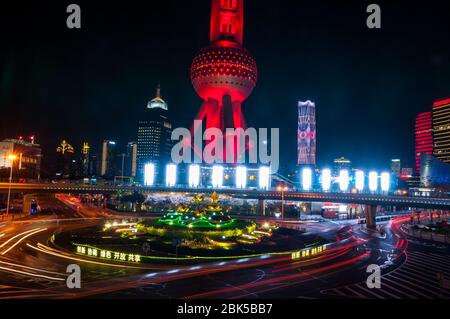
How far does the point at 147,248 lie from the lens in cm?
3262

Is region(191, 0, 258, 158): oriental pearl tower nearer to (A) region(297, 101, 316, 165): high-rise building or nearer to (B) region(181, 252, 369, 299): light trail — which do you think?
(A) region(297, 101, 316, 165): high-rise building

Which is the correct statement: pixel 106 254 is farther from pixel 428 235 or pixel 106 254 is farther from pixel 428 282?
pixel 428 235

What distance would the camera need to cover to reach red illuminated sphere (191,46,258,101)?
148 metres

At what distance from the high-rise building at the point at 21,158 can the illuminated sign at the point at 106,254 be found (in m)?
82.1

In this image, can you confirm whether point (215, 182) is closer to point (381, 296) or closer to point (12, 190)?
point (12, 190)

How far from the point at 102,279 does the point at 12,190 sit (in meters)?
→ 48.3

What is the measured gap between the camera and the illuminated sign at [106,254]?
28.9m

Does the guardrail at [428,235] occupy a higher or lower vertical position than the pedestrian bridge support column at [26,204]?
lower

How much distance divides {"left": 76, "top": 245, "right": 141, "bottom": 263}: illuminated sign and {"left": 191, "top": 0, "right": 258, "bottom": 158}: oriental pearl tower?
368ft

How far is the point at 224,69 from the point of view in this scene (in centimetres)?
14750

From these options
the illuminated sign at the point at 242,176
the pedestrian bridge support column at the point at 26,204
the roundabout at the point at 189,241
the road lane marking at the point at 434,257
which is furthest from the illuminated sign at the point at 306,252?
the pedestrian bridge support column at the point at 26,204

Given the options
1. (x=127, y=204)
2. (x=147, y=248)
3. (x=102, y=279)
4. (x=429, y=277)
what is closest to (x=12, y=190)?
(x=127, y=204)

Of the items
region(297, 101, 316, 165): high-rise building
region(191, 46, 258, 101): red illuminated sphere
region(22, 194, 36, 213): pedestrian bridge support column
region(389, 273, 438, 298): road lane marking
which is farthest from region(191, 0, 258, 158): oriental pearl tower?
region(389, 273, 438, 298): road lane marking
